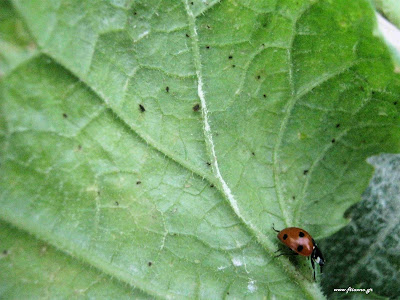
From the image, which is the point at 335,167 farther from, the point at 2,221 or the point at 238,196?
the point at 2,221

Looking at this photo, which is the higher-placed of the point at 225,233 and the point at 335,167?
the point at 335,167

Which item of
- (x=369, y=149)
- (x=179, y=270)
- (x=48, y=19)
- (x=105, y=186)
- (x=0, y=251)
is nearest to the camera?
(x=48, y=19)

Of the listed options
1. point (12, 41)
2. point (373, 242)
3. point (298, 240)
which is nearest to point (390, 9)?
point (298, 240)

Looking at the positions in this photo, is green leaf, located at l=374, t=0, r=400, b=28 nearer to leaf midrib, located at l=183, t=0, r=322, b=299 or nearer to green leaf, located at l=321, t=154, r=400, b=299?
leaf midrib, located at l=183, t=0, r=322, b=299

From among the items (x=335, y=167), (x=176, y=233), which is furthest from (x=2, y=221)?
(x=335, y=167)

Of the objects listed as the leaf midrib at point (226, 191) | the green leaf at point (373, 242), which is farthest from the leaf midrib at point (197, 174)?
the green leaf at point (373, 242)

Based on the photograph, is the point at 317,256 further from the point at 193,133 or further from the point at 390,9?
the point at 390,9
